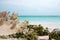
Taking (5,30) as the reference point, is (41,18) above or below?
above

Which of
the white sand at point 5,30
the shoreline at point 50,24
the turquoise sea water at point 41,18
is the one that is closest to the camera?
the white sand at point 5,30

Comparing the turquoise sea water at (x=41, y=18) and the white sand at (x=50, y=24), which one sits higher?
the turquoise sea water at (x=41, y=18)

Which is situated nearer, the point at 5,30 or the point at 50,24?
the point at 5,30

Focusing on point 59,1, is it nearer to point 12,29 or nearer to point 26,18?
point 26,18

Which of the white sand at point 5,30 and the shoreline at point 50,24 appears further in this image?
the shoreline at point 50,24

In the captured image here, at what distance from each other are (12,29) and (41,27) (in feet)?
1.62

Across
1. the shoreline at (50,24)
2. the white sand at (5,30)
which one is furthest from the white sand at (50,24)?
the white sand at (5,30)

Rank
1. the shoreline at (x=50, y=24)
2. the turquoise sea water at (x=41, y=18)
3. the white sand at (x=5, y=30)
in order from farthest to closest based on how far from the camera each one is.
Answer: the shoreline at (x=50, y=24), the turquoise sea water at (x=41, y=18), the white sand at (x=5, y=30)

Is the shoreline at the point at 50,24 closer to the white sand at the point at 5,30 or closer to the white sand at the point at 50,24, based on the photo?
the white sand at the point at 50,24

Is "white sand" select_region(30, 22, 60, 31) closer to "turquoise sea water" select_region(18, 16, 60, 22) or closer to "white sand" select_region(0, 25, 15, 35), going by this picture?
"turquoise sea water" select_region(18, 16, 60, 22)

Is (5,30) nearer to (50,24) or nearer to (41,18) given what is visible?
(41,18)

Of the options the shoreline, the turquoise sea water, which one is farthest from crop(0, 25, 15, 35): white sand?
the shoreline

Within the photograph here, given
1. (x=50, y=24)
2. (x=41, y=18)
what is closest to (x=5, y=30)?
(x=41, y=18)

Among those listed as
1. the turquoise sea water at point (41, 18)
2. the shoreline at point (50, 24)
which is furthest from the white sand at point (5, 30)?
the shoreline at point (50, 24)
